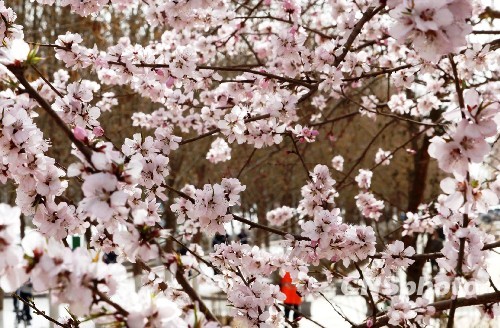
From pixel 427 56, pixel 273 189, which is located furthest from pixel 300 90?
pixel 273 189

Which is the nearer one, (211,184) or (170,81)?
(211,184)

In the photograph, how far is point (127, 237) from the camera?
5.18 feet

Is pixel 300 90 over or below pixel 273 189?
below

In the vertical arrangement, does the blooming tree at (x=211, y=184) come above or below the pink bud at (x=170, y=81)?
below

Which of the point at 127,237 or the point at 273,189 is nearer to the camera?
the point at 127,237

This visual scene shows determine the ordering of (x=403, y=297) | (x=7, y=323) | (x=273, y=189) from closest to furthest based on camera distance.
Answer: (x=403, y=297) → (x=7, y=323) → (x=273, y=189)

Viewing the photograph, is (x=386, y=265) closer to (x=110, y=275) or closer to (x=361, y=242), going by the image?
(x=361, y=242)

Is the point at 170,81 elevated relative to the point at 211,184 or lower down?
elevated

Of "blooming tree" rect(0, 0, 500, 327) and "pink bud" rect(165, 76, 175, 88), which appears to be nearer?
"blooming tree" rect(0, 0, 500, 327)

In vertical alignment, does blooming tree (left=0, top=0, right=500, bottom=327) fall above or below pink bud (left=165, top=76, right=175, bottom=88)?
below

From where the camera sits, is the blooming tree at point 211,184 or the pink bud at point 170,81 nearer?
the blooming tree at point 211,184

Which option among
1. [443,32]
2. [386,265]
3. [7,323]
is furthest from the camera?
[7,323]

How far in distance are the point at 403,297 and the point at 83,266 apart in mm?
1994

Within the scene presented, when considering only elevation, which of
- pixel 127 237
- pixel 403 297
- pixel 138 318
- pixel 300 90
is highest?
pixel 300 90
